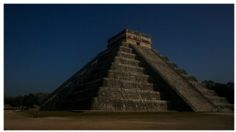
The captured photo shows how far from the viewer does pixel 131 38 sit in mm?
37156

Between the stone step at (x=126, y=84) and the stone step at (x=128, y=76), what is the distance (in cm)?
64

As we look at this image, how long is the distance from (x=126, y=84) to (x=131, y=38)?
13611 mm

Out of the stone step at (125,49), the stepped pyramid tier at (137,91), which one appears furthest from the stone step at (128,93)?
the stone step at (125,49)

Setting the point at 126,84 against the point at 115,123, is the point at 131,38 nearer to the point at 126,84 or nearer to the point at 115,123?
the point at 126,84

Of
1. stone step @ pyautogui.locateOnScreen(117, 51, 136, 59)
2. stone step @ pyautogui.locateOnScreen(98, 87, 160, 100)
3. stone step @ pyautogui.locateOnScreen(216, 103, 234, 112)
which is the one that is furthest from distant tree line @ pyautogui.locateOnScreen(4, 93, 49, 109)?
stone step @ pyautogui.locateOnScreen(216, 103, 234, 112)

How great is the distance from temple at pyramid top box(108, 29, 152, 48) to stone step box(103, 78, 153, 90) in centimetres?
1154

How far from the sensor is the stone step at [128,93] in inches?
892

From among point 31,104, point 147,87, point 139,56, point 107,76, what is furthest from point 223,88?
point 31,104

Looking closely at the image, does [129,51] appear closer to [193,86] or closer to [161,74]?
[161,74]

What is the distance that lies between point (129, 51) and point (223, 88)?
47.8 feet

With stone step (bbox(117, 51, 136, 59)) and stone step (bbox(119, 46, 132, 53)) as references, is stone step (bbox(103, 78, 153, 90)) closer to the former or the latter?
stone step (bbox(117, 51, 136, 59))

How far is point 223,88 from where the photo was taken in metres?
37.7

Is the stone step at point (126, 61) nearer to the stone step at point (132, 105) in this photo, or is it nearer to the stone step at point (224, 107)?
the stone step at point (132, 105)

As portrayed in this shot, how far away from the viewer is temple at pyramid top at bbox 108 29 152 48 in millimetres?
36812
